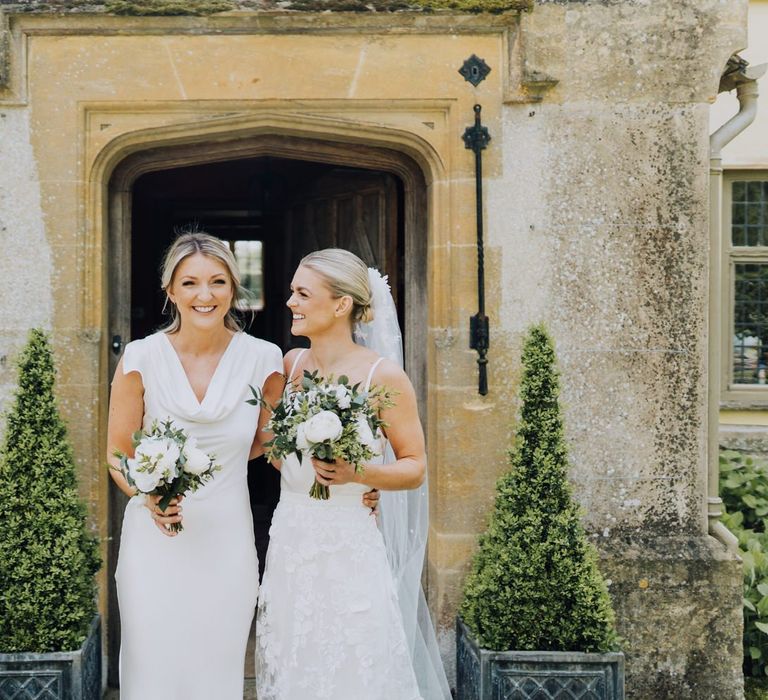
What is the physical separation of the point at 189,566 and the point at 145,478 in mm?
579

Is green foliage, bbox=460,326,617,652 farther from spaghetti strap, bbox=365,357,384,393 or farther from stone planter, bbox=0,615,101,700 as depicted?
stone planter, bbox=0,615,101,700

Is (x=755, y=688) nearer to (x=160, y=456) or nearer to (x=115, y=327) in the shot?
(x=160, y=456)

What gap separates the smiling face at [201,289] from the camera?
3.41m

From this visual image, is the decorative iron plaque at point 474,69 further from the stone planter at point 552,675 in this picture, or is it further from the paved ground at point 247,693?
the paved ground at point 247,693

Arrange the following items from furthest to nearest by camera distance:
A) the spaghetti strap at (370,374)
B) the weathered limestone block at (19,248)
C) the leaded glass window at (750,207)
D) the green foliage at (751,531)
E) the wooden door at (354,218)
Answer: the leaded glass window at (750,207)
the wooden door at (354,218)
the green foliage at (751,531)
the weathered limestone block at (19,248)
the spaghetti strap at (370,374)

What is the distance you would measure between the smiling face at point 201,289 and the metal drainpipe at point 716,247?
2.91m

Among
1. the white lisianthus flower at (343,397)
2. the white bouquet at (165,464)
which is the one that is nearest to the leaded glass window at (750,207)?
the white lisianthus flower at (343,397)

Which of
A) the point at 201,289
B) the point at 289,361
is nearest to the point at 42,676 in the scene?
the point at 289,361

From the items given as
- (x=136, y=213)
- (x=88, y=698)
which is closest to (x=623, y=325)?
(x=88, y=698)

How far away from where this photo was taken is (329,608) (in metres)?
3.40

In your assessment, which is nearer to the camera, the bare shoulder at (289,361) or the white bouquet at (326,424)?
the white bouquet at (326,424)

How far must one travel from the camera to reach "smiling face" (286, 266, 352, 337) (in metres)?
3.41

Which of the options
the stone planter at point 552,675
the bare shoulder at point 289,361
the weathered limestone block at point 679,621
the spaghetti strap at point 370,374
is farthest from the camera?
the weathered limestone block at point 679,621

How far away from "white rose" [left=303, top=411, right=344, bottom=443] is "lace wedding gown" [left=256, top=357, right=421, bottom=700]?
16.3 inches
